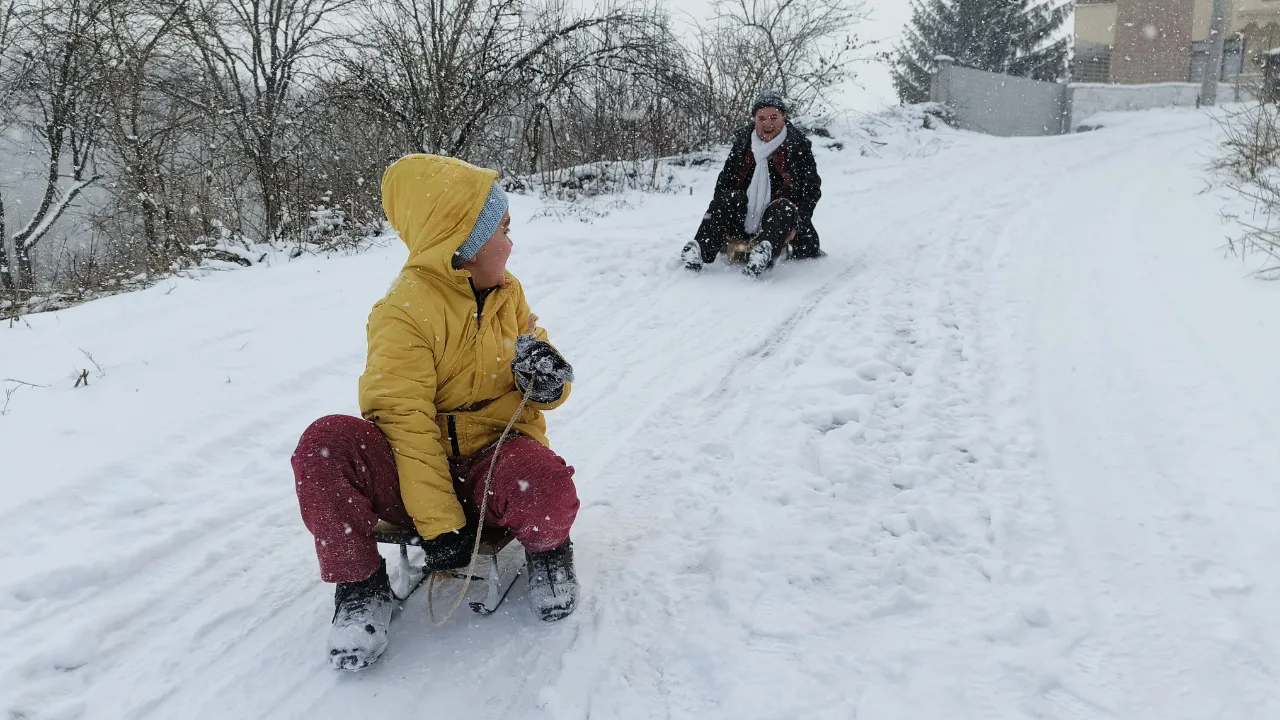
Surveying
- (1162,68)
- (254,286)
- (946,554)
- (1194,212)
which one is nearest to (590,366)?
(946,554)

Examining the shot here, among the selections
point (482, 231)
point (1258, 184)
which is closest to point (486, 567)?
point (482, 231)

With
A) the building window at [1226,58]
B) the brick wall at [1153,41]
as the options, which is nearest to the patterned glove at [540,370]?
the building window at [1226,58]

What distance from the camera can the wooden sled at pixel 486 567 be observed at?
188 cm

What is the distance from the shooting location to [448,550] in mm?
1835

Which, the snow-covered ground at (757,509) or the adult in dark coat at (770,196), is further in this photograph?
the adult in dark coat at (770,196)

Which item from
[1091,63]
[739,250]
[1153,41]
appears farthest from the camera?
[1091,63]

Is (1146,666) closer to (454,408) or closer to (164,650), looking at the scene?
(454,408)

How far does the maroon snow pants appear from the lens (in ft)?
5.70

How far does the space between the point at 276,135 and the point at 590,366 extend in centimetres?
594

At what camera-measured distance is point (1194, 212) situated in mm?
5598

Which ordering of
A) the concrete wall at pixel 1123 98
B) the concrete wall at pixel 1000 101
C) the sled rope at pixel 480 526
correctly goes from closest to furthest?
1. the sled rope at pixel 480 526
2. the concrete wall at pixel 1000 101
3. the concrete wall at pixel 1123 98

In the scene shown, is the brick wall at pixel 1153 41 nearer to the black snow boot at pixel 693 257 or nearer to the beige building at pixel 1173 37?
the beige building at pixel 1173 37

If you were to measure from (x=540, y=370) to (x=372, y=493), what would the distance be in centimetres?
52

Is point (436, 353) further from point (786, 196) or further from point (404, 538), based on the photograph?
point (786, 196)
